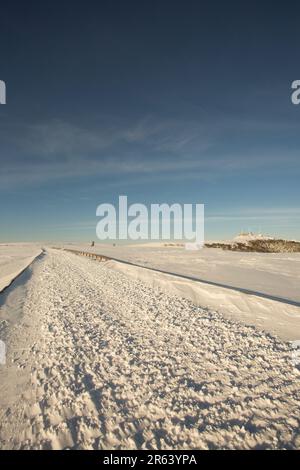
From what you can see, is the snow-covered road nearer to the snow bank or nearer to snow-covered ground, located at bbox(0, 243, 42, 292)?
the snow bank

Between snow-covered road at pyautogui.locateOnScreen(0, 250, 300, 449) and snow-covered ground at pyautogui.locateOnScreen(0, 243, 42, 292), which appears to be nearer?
snow-covered road at pyautogui.locateOnScreen(0, 250, 300, 449)

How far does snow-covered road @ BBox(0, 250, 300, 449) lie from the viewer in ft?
11.5

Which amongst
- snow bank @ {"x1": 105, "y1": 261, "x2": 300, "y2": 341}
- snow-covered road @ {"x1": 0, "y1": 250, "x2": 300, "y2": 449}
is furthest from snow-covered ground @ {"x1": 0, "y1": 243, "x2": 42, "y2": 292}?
snow-covered road @ {"x1": 0, "y1": 250, "x2": 300, "y2": 449}

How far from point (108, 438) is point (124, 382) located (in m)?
1.22

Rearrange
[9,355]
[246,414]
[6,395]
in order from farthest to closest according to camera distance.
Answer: [9,355]
[6,395]
[246,414]

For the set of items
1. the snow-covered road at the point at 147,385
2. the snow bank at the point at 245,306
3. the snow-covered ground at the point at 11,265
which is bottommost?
the snow-covered ground at the point at 11,265

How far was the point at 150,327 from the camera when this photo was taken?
7.48 meters

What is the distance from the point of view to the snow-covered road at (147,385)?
350 cm

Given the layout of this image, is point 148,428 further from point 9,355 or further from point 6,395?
point 9,355

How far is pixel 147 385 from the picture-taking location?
179 inches

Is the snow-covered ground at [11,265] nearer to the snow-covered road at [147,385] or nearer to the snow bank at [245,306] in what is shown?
the snow bank at [245,306]

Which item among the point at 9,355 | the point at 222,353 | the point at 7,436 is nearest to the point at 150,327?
the point at 222,353

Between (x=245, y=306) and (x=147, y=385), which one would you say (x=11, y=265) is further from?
(x=147, y=385)

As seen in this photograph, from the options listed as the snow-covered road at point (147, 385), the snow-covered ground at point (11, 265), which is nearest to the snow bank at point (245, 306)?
the snow-covered road at point (147, 385)
